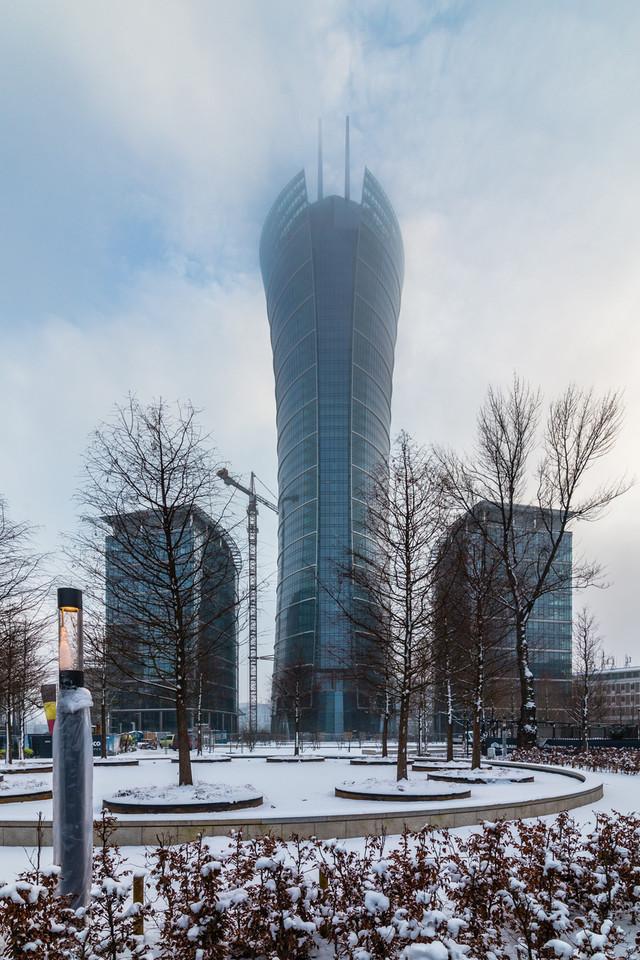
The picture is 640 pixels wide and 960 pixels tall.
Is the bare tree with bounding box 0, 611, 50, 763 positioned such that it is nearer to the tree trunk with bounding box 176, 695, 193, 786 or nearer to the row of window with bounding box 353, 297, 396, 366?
the tree trunk with bounding box 176, 695, 193, 786

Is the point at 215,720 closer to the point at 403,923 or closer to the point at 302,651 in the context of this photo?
the point at 302,651

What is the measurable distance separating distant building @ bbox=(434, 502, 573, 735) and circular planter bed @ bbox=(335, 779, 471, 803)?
4076 millimetres

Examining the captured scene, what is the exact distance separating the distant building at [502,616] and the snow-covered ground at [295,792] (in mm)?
4103

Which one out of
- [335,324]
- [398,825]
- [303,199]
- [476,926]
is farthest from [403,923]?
[303,199]

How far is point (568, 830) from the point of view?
25.9 feet

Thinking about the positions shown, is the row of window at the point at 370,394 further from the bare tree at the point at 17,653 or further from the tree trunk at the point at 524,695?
the tree trunk at the point at 524,695

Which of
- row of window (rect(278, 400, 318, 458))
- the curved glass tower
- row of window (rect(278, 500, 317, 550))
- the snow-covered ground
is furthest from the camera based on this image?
row of window (rect(278, 400, 318, 458))

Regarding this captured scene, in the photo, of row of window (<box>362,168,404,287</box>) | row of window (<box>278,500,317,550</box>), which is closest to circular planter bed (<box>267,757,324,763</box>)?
row of window (<box>278,500,317,550</box>)

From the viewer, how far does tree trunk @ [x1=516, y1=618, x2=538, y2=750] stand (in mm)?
25750

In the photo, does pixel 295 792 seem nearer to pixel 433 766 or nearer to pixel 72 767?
pixel 433 766

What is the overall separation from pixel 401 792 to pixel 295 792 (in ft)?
11.2

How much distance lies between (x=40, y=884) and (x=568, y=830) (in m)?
5.52

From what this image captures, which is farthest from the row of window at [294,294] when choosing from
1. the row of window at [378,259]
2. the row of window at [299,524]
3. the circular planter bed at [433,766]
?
the circular planter bed at [433,766]

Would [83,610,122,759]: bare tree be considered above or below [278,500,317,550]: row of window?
below
